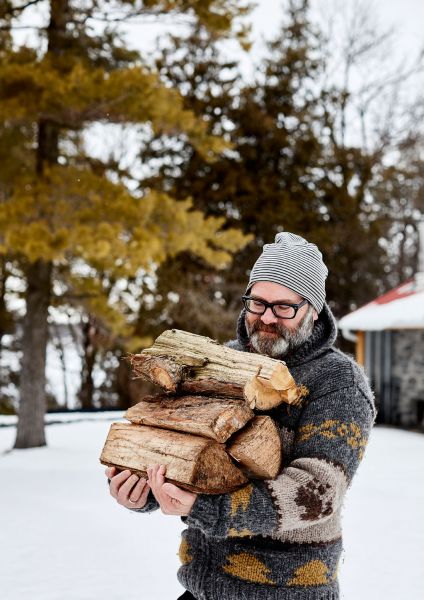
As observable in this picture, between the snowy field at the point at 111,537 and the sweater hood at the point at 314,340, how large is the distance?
2977mm

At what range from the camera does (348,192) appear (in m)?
19.0

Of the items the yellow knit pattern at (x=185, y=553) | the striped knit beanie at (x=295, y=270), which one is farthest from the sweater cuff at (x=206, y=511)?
the striped knit beanie at (x=295, y=270)

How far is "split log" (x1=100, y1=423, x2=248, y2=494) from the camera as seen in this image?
1.51 m

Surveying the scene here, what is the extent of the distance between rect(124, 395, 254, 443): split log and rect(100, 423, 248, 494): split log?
2 cm

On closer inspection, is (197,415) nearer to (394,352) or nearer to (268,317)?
(268,317)

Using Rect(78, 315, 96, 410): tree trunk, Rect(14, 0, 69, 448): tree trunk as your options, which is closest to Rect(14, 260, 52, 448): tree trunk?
Rect(14, 0, 69, 448): tree trunk

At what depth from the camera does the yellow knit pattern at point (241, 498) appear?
150 centimetres

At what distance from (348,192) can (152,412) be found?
1810 centimetres

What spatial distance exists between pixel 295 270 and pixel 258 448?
558 millimetres

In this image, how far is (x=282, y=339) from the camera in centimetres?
184

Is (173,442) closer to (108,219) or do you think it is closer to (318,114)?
(108,219)

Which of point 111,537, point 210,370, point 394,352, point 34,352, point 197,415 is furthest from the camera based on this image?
point 394,352

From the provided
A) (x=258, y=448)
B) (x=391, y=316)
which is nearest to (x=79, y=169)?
(x=391, y=316)

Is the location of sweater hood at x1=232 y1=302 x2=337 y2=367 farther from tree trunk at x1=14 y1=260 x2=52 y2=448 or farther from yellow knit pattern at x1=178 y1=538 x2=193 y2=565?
tree trunk at x1=14 y1=260 x2=52 y2=448
